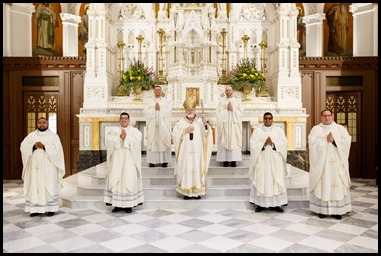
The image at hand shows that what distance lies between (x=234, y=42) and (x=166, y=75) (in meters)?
2.21

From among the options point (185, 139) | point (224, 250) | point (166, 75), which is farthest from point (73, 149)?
point (224, 250)

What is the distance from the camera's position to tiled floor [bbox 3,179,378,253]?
17.0ft

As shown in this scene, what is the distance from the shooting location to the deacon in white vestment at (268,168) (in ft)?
23.0

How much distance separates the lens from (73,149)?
11617 millimetres

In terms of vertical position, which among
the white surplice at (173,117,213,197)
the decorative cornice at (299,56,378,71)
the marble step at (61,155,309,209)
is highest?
the decorative cornice at (299,56,378,71)

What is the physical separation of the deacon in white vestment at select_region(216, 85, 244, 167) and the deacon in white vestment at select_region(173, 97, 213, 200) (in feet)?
3.45

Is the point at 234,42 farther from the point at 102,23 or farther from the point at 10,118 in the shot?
the point at 10,118

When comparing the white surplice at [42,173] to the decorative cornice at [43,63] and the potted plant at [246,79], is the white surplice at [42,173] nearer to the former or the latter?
the decorative cornice at [43,63]

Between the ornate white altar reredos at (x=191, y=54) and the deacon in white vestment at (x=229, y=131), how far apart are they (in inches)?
55.2

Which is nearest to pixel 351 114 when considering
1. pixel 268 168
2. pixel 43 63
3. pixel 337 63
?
pixel 337 63

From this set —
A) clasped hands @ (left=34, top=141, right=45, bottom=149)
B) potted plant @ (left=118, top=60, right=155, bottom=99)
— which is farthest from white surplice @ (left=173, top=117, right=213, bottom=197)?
potted plant @ (left=118, top=60, right=155, bottom=99)

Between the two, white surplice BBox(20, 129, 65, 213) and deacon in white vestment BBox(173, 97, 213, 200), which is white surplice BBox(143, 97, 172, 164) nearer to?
deacon in white vestment BBox(173, 97, 213, 200)

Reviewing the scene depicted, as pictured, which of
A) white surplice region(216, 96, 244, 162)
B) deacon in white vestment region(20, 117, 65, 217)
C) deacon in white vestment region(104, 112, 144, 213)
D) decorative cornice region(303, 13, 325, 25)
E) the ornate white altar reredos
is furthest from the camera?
decorative cornice region(303, 13, 325, 25)

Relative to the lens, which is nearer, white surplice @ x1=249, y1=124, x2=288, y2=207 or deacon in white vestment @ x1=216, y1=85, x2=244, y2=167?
white surplice @ x1=249, y1=124, x2=288, y2=207
